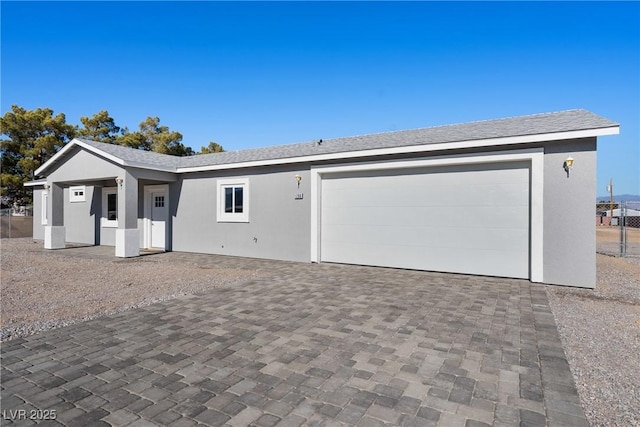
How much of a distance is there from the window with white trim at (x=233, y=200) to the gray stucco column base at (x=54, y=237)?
7.31 m

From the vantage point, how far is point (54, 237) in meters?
13.3

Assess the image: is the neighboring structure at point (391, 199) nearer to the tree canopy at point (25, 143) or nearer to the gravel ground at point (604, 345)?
the gravel ground at point (604, 345)

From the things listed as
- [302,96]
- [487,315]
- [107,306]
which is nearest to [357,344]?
[487,315]

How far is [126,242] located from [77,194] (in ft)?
23.7

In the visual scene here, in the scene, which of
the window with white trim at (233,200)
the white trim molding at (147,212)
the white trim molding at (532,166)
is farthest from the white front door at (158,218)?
the white trim molding at (532,166)

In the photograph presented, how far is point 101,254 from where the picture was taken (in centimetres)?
1186

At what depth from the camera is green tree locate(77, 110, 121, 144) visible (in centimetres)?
2850

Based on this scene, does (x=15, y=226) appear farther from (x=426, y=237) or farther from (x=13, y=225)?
(x=426, y=237)

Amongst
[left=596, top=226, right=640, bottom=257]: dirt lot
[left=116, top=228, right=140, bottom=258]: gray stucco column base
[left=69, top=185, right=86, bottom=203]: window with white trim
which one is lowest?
[left=596, top=226, right=640, bottom=257]: dirt lot

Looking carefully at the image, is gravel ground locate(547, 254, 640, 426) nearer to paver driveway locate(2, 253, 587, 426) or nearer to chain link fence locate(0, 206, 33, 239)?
paver driveway locate(2, 253, 587, 426)

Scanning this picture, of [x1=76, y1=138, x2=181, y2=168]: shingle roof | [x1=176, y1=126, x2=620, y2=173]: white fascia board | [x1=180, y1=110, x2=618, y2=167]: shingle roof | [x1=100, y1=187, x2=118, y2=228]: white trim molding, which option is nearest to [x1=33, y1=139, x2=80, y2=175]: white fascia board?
[x1=76, y1=138, x2=181, y2=168]: shingle roof

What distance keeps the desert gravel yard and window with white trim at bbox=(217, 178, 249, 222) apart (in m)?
2.12

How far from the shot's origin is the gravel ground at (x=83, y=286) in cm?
488

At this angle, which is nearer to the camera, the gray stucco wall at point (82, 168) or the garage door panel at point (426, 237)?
the garage door panel at point (426, 237)
